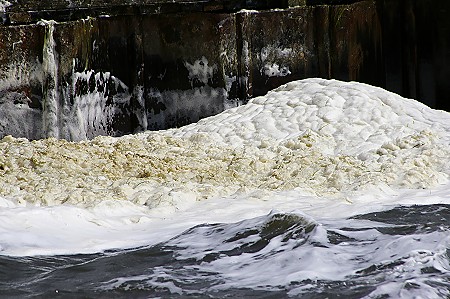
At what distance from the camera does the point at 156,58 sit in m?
8.19

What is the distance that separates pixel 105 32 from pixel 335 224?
3.99 m

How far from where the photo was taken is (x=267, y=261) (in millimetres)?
4203

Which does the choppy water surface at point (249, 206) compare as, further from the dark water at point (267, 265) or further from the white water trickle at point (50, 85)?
the white water trickle at point (50, 85)

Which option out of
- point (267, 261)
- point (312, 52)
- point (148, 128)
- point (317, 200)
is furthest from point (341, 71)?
point (267, 261)

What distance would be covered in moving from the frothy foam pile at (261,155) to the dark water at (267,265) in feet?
2.68

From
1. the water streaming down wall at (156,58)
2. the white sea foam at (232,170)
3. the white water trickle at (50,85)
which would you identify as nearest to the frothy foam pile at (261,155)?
the white sea foam at (232,170)

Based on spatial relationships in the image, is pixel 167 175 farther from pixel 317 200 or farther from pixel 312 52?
pixel 312 52

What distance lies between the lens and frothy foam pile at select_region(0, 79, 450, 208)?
557cm

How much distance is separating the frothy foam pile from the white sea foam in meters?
0.01

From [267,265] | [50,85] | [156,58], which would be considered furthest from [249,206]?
[156,58]

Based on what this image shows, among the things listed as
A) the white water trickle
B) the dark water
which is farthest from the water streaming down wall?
the dark water

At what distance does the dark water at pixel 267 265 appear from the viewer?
149 inches

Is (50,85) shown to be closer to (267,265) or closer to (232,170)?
(232,170)

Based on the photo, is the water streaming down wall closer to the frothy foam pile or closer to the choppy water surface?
the choppy water surface
